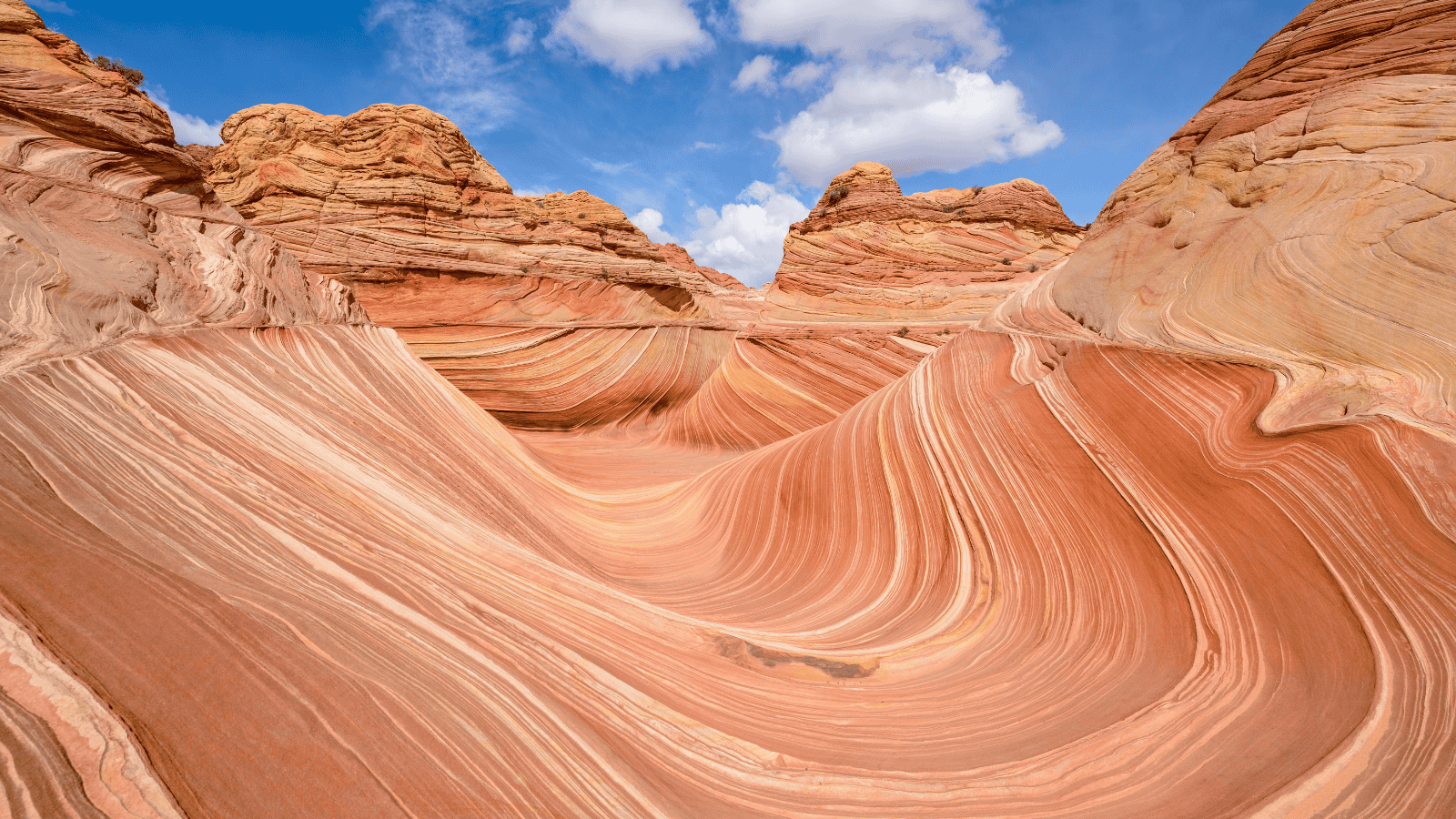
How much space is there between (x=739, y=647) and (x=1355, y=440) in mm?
2894

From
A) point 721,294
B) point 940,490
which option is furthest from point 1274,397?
point 721,294

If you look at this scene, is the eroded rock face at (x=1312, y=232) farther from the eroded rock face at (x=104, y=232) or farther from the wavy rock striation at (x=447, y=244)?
the wavy rock striation at (x=447, y=244)

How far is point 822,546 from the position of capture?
4.48 m

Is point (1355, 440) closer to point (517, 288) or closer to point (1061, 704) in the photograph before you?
point (1061, 704)

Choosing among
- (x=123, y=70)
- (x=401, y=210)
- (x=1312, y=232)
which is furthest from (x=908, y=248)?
(x=123, y=70)

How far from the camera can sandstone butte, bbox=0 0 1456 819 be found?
1.55 m

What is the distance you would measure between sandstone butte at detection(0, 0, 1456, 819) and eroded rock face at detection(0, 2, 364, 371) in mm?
34

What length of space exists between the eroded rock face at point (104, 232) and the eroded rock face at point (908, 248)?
32.3ft

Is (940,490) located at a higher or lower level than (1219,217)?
lower

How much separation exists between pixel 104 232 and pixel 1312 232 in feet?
25.1

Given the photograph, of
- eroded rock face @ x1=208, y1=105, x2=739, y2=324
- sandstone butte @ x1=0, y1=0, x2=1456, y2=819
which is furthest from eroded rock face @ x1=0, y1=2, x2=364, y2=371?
eroded rock face @ x1=208, y1=105, x2=739, y2=324

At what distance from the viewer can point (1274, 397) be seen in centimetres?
282

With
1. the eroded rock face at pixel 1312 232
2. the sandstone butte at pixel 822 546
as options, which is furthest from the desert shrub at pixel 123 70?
the eroded rock face at pixel 1312 232

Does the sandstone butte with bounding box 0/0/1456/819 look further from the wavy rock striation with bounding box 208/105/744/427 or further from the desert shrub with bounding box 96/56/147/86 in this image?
the desert shrub with bounding box 96/56/147/86
